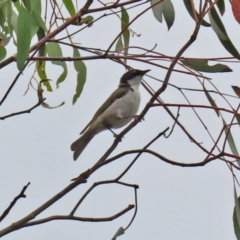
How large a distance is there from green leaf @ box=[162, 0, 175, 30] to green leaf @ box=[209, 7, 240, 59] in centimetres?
10

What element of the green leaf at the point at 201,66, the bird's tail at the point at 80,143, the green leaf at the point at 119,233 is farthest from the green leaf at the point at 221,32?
the bird's tail at the point at 80,143

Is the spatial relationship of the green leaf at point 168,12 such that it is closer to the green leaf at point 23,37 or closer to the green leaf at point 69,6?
the green leaf at point 69,6

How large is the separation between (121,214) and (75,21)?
433 millimetres

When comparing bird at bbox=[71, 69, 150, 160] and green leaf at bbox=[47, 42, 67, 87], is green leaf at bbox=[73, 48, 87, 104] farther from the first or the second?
bird at bbox=[71, 69, 150, 160]

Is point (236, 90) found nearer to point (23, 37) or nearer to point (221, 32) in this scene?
point (221, 32)

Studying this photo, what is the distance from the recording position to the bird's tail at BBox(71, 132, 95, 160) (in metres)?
2.41

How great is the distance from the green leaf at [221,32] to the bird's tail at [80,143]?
0.97m

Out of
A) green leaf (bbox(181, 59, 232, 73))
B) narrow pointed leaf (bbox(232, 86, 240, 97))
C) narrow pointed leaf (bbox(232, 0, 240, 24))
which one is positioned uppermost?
narrow pointed leaf (bbox(232, 0, 240, 24))

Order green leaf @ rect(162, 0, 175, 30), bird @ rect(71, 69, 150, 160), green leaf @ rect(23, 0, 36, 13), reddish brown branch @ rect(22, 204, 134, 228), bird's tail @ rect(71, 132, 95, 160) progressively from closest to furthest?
reddish brown branch @ rect(22, 204, 134, 228)
green leaf @ rect(23, 0, 36, 13)
green leaf @ rect(162, 0, 175, 30)
bird's tail @ rect(71, 132, 95, 160)
bird @ rect(71, 69, 150, 160)

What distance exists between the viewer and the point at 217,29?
1.54 meters

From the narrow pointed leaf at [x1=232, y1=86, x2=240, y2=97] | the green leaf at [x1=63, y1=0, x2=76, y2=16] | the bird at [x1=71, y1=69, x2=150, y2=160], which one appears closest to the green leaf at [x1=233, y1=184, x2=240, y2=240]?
the narrow pointed leaf at [x1=232, y1=86, x2=240, y2=97]

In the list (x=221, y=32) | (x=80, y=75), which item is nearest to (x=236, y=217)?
(x=221, y=32)

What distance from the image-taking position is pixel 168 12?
1.63 meters

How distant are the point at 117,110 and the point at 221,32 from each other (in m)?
1.28
